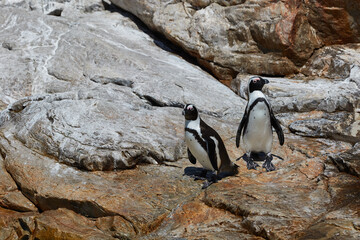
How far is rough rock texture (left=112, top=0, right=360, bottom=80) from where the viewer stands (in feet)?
27.1

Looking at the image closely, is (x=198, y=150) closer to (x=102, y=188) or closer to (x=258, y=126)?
(x=258, y=126)

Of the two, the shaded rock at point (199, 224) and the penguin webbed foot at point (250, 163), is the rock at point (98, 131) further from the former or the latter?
the shaded rock at point (199, 224)

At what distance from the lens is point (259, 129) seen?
18.0 ft

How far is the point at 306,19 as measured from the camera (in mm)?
8383

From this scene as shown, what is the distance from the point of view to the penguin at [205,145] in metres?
4.98

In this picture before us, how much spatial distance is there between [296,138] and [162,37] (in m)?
4.46

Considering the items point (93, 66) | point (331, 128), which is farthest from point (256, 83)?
point (93, 66)

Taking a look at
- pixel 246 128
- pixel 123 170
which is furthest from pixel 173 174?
pixel 246 128

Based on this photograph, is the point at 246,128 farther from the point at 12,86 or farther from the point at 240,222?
the point at 12,86

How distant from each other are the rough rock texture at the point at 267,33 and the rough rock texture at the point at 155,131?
29 mm

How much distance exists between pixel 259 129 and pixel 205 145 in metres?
0.85

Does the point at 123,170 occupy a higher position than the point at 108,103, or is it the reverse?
the point at 108,103

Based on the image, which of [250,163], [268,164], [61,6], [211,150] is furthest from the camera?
[61,6]

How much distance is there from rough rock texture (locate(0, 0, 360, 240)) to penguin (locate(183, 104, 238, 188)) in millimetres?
254
